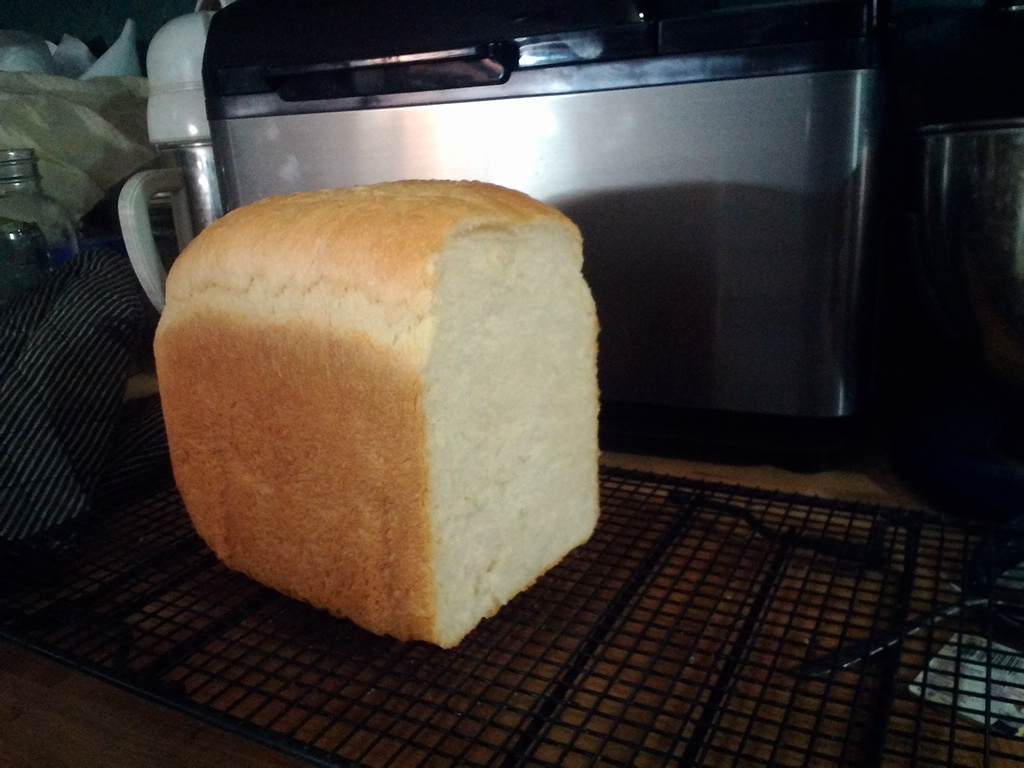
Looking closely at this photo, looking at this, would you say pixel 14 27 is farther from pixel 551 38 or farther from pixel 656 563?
pixel 656 563

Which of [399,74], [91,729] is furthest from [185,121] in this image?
[91,729]

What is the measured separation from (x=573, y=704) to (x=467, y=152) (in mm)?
708

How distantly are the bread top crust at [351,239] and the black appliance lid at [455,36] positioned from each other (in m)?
0.29

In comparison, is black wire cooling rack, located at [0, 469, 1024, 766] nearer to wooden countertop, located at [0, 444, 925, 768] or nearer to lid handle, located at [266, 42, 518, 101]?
wooden countertop, located at [0, 444, 925, 768]

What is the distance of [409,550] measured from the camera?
24.7 inches

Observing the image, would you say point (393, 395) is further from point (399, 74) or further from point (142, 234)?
point (142, 234)

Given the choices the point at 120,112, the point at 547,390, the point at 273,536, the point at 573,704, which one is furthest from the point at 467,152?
the point at 120,112

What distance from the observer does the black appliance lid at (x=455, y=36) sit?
0.80m

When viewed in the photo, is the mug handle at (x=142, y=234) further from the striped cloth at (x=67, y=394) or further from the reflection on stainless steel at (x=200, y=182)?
the striped cloth at (x=67, y=394)

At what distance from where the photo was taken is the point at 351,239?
621mm

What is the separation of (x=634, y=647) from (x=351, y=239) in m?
0.39

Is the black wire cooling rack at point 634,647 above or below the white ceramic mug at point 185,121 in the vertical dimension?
below

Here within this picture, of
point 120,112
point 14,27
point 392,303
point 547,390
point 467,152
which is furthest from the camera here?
point 14,27

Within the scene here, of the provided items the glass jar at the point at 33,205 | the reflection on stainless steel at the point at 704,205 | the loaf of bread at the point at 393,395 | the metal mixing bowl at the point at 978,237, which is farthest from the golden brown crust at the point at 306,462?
the glass jar at the point at 33,205
